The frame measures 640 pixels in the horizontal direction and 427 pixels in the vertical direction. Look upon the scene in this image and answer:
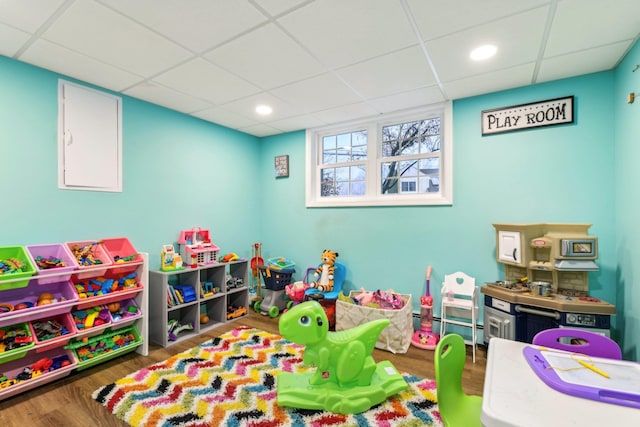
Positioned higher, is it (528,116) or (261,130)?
(261,130)

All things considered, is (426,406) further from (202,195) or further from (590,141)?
(202,195)

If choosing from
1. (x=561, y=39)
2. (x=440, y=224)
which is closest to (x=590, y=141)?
(x=561, y=39)

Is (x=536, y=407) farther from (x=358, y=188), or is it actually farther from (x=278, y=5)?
(x=358, y=188)

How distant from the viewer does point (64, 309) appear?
2354 millimetres

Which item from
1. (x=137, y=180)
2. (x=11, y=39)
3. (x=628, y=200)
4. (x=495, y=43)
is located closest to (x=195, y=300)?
(x=137, y=180)

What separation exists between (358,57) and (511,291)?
2.27 metres

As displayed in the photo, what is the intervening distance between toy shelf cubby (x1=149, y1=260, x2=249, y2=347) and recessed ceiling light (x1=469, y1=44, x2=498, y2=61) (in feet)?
10.6

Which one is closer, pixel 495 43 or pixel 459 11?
pixel 459 11

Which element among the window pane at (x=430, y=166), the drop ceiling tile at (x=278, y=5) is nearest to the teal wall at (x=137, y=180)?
the drop ceiling tile at (x=278, y=5)

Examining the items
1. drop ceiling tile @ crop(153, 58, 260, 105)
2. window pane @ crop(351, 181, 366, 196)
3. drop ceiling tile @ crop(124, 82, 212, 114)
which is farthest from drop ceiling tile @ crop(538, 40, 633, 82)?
drop ceiling tile @ crop(124, 82, 212, 114)

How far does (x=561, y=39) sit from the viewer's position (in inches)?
82.3

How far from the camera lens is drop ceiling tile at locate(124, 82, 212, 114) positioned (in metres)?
2.91

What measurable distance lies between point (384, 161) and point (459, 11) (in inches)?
81.0

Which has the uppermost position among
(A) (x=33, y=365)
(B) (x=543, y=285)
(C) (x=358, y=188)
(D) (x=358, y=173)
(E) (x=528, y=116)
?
(E) (x=528, y=116)
